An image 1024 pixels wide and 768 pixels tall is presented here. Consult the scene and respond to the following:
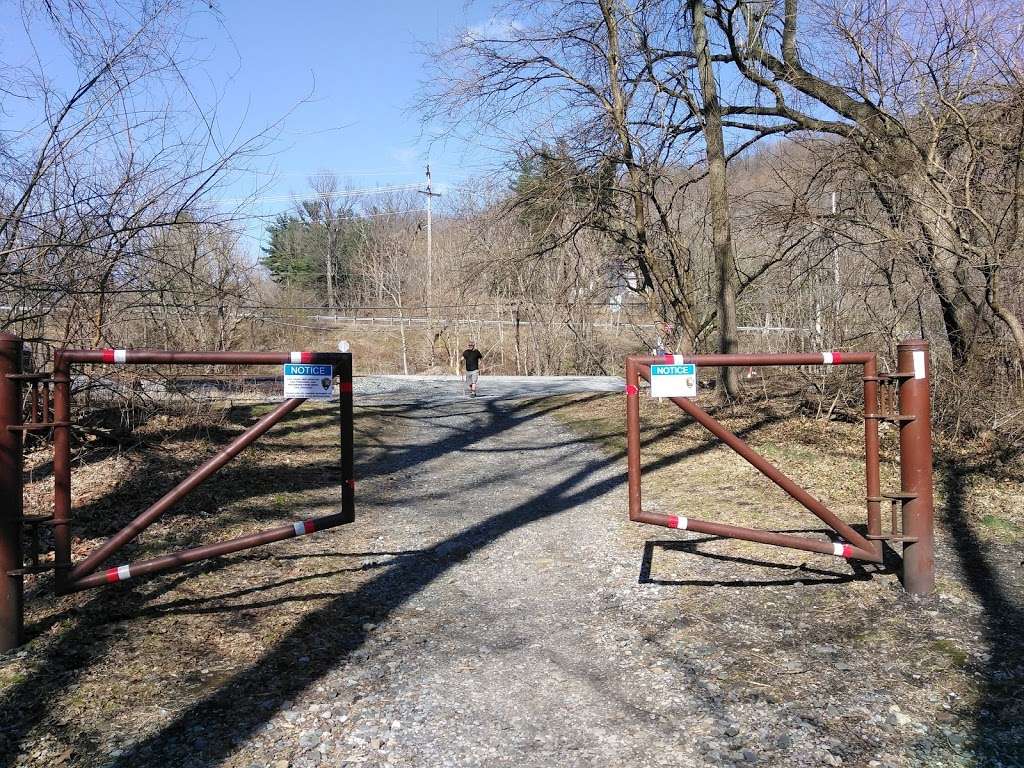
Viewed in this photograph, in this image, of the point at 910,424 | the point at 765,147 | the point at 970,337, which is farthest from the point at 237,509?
the point at 765,147

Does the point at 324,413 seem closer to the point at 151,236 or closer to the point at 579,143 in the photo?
the point at 579,143

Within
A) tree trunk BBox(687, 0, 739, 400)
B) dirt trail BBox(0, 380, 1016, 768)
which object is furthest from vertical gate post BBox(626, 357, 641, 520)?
tree trunk BBox(687, 0, 739, 400)

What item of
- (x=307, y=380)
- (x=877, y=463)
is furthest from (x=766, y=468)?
(x=307, y=380)

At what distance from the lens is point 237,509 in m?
7.40

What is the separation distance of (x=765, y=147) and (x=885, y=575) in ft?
35.3

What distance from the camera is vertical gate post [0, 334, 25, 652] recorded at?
13.1 feet

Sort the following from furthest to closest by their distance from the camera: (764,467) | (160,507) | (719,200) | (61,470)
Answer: (719,200)
(764,467)
(160,507)
(61,470)

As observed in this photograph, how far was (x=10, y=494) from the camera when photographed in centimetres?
403

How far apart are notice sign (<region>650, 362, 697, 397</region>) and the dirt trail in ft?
4.19

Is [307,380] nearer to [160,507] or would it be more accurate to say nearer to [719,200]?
[160,507]

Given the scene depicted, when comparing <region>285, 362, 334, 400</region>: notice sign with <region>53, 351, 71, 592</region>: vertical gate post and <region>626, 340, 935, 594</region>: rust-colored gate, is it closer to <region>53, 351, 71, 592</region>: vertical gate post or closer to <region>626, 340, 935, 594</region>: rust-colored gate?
<region>53, 351, 71, 592</region>: vertical gate post

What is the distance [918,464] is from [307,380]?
11.7ft

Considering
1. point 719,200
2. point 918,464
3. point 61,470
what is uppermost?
point 719,200

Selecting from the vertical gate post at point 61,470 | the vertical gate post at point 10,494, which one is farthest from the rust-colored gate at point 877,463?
the vertical gate post at point 10,494
